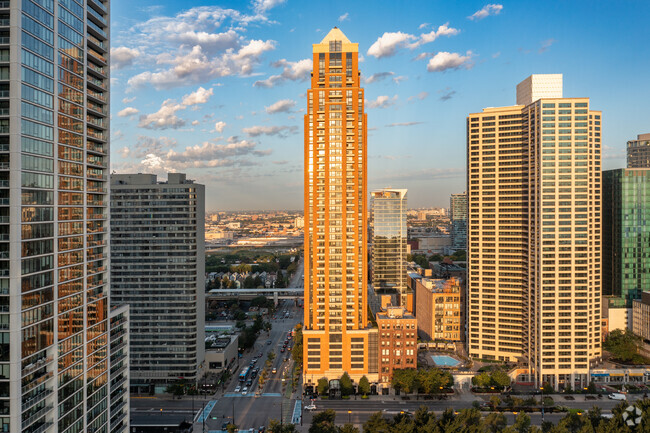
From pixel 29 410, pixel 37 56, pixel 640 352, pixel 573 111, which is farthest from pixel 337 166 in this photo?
pixel 640 352

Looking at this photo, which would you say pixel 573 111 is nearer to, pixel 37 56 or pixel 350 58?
pixel 350 58

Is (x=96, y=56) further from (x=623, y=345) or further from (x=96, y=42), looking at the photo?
(x=623, y=345)

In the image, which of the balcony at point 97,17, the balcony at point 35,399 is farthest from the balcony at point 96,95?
the balcony at point 35,399

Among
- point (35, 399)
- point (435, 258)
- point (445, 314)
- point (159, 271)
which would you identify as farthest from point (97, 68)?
point (435, 258)

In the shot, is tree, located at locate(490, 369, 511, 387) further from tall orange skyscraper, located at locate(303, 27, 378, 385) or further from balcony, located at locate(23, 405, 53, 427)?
balcony, located at locate(23, 405, 53, 427)

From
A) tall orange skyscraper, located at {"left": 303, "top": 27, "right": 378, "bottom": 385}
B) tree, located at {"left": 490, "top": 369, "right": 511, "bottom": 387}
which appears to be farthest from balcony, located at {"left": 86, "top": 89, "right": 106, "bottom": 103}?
tree, located at {"left": 490, "top": 369, "right": 511, "bottom": 387}

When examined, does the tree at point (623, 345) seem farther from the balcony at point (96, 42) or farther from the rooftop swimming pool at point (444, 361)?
the balcony at point (96, 42)
